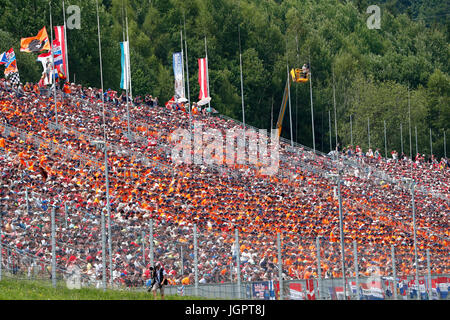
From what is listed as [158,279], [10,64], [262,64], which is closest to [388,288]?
[158,279]

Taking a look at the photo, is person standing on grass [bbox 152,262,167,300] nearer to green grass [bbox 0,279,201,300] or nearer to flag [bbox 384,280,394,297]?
green grass [bbox 0,279,201,300]

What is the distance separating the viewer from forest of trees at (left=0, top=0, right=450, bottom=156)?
89125 mm

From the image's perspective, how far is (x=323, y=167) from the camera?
67.5 m

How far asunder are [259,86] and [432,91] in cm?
2652

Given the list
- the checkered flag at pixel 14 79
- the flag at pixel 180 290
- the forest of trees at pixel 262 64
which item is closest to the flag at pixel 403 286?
the flag at pixel 180 290

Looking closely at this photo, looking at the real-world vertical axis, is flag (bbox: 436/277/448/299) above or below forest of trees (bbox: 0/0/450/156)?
below

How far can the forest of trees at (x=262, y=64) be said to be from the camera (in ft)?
292

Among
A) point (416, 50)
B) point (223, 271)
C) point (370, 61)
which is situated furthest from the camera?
point (416, 50)

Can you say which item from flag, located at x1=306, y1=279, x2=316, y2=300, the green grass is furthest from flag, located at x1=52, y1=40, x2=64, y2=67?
the green grass

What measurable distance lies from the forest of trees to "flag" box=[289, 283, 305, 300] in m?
56.9

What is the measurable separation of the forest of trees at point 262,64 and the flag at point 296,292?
56851mm
